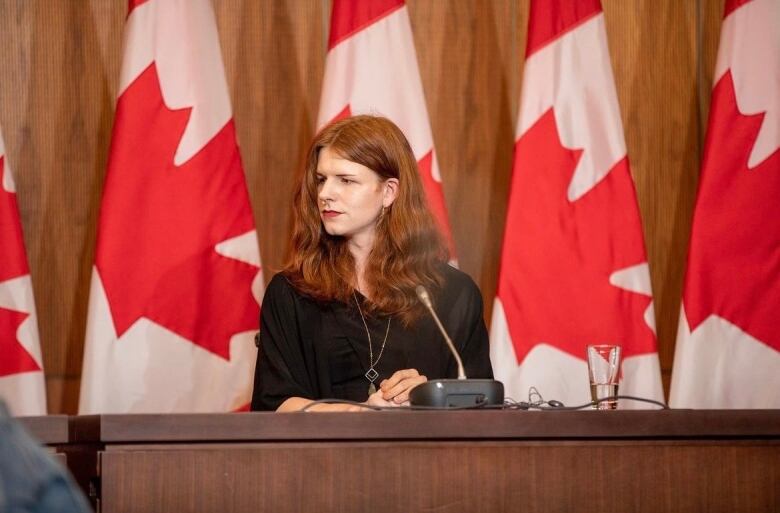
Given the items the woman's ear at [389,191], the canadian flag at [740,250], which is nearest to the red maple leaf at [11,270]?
the woman's ear at [389,191]

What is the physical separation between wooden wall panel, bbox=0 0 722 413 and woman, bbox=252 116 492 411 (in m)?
0.94

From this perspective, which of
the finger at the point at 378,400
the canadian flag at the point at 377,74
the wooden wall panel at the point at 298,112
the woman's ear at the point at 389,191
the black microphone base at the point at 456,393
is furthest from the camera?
the wooden wall panel at the point at 298,112

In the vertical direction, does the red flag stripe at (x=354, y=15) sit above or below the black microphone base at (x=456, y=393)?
above

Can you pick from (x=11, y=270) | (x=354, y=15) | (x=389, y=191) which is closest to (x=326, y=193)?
(x=389, y=191)

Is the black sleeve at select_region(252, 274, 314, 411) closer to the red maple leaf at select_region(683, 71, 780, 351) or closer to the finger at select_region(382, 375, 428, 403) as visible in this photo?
the finger at select_region(382, 375, 428, 403)

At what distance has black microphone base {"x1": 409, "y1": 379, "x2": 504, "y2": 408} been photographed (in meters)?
1.98

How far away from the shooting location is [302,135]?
388 centimetres

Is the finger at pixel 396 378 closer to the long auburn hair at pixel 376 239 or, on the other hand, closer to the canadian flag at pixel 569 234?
the long auburn hair at pixel 376 239

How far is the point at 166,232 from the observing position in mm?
3326

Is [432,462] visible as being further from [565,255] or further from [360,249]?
[565,255]

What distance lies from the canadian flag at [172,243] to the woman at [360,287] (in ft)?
1.64

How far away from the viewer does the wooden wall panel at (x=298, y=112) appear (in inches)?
148

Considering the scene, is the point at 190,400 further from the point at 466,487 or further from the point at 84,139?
the point at 466,487

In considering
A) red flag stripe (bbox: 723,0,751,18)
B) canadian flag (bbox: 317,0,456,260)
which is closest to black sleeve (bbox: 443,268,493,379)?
canadian flag (bbox: 317,0,456,260)
